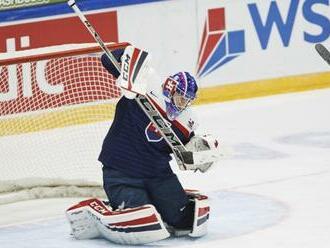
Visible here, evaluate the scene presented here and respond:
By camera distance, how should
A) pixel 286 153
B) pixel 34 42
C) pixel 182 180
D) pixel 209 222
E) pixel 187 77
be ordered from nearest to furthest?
pixel 187 77, pixel 209 222, pixel 182 180, pixel 286 153, pixel 34 42

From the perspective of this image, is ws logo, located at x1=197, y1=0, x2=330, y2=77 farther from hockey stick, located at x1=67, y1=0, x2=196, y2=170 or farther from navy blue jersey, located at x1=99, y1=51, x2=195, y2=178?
hockey stick, located at x1=67, y1=0, x2=196, y2=170

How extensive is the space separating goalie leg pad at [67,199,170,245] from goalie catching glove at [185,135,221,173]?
261mm

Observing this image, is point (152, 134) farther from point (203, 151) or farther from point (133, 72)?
point (133, 72)

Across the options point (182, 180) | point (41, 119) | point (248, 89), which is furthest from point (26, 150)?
point (248, 89)

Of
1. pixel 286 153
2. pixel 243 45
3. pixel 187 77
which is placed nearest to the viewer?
pixel 187 77

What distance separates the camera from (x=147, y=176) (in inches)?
227

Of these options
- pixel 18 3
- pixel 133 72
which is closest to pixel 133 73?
pixel 133 72

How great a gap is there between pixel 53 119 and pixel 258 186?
1144 mm

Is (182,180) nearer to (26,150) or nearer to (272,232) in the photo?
(26,150)

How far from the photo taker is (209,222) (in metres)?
6.07

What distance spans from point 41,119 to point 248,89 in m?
2.50

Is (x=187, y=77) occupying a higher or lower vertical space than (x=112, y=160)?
higher

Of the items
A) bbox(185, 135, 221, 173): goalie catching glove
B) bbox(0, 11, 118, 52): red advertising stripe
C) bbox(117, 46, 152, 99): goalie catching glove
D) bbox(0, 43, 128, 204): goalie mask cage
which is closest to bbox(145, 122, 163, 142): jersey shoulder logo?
bbox(185, 135, 221, 173): goalie catching glove

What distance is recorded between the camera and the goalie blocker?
5.59 m
